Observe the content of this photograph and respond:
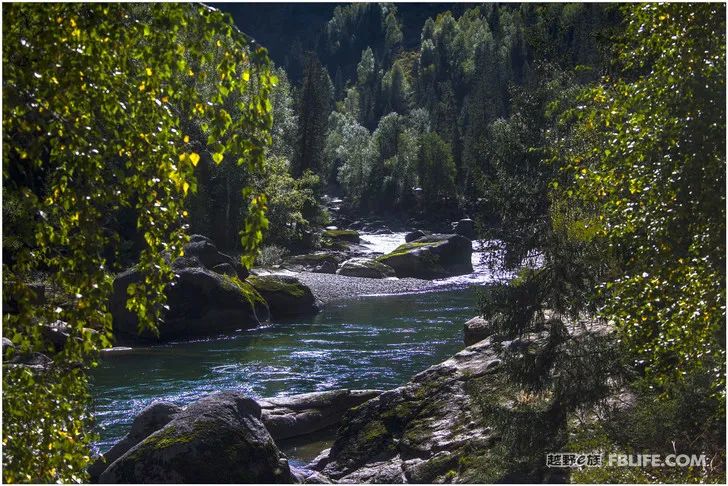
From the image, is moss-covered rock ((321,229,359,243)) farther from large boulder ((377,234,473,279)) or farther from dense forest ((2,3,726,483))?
dense forest ((2,3,726,483))

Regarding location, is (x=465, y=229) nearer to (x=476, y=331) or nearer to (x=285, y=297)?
(x=285, y=297)

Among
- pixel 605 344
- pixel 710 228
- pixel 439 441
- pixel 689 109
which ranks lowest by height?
pixel 439 441

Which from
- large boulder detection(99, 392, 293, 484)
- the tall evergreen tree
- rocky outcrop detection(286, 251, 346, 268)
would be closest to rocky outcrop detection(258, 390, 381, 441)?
large boulder detection(99, 392, 293, 484)

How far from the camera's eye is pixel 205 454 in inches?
561

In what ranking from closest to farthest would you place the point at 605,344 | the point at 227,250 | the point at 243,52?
the point at 243,52, the point at 605,344, the point at 227,250

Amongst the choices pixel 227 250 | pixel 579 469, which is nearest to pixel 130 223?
pixel 227 250

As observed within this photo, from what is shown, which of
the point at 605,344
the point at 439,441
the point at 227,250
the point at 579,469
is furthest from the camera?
the point at 227,250

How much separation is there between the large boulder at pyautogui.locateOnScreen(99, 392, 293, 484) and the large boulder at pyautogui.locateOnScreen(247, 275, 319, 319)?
25095mm

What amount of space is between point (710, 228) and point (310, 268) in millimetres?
50788

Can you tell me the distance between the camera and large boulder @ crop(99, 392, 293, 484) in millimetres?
14086

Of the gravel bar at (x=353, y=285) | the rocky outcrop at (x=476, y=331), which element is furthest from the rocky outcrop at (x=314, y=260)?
the rocky outcrop at (x=476, y=331)

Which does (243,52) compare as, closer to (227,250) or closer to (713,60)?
(713,60)

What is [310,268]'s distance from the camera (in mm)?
59375

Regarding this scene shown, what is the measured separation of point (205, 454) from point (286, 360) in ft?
49.6
